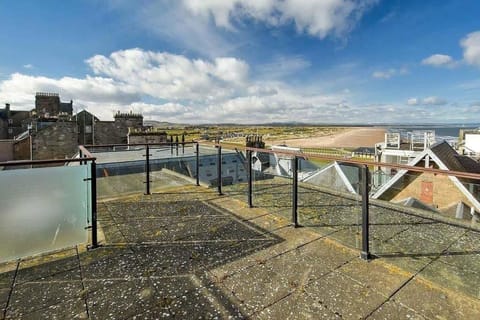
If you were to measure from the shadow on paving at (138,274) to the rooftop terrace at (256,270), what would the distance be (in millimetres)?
10

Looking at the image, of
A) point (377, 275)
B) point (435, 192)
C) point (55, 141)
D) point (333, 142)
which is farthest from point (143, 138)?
point (333, 142)

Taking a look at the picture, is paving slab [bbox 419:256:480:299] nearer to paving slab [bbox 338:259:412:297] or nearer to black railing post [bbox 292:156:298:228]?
paving slab [bbox 338:259:412:297]

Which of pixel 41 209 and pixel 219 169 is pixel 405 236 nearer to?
pixel 219 169

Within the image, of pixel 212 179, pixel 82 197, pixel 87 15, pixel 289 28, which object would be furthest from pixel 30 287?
pixel 289 28

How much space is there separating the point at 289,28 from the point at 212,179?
15200mm

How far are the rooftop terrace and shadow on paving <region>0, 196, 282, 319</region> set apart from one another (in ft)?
0.03

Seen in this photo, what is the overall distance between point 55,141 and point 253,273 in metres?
19.6

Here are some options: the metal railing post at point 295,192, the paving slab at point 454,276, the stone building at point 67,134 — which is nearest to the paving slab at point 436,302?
the paving slab at point 454,276

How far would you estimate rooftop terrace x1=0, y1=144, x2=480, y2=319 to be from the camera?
191 cm

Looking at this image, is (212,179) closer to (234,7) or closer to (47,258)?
(47,258)

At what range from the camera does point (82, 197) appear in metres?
3.15

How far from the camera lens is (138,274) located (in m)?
2.38

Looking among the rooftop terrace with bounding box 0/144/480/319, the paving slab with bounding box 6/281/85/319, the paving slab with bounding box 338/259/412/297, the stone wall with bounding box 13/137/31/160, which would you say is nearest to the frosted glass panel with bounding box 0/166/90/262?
the rooftop terrace with bounding box 0/144/480/319

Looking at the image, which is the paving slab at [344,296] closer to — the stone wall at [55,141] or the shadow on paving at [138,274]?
the shadow on paving at [138,274]
